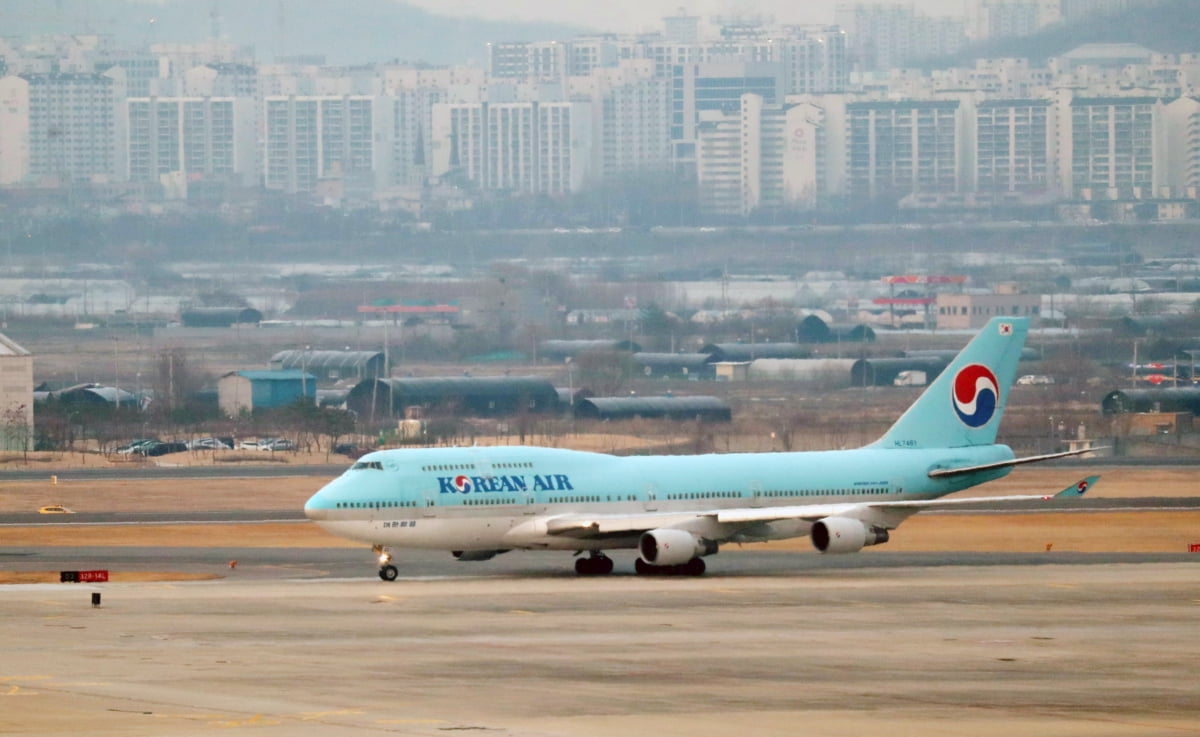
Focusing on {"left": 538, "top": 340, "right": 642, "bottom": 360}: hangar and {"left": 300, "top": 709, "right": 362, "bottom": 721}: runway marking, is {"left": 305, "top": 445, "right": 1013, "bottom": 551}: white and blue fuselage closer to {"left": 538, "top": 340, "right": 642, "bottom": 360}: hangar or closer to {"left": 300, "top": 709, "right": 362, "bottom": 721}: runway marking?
{"left": 300, "top": 709, "right": 362, "bottom": 721}: runway marking

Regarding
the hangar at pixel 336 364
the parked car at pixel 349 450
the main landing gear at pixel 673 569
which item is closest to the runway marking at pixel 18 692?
the main landing gear at pixel 673 569

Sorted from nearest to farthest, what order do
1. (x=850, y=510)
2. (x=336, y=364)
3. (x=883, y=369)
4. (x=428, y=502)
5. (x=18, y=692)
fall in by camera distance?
(x=18, y=692) < (x=428, y=502) < (x=850, y=510) < (x=883, y=369) < (x=336, y=364)

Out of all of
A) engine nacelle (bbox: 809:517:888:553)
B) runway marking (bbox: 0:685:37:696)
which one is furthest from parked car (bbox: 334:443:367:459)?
runway marking (bbox: 0:685:37:696)

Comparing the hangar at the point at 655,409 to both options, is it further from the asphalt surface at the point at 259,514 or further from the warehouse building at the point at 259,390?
the asphalt surface at the point at 259,514

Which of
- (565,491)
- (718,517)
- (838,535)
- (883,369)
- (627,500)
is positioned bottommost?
(838,535)

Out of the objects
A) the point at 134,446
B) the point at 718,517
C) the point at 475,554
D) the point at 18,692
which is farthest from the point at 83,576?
the point at 134,446

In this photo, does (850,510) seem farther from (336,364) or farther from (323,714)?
(336,364)

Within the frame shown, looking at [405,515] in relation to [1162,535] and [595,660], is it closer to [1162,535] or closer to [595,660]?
[595,660]
